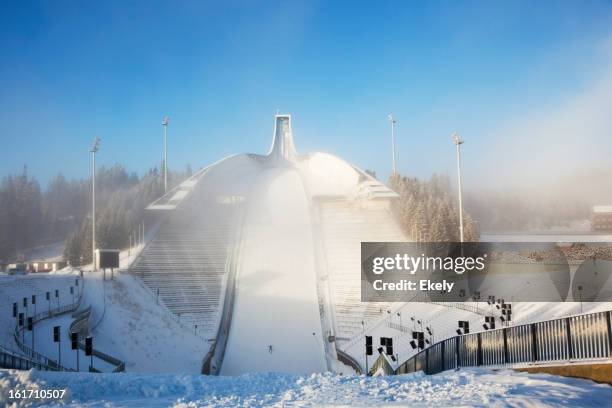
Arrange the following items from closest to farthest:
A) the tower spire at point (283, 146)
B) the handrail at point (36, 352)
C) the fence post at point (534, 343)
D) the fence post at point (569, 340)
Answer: the fence post at point (569, 340)
the fence post at point (534, 343)
the handrail at point (36, 352)
the tower spire at point (283, 146)

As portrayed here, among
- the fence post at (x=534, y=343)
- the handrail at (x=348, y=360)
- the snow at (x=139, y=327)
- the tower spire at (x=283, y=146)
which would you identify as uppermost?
the tower spire at (x=283, y=146)

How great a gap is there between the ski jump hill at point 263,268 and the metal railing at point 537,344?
5.48 meters

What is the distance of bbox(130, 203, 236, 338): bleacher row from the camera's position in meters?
12.3

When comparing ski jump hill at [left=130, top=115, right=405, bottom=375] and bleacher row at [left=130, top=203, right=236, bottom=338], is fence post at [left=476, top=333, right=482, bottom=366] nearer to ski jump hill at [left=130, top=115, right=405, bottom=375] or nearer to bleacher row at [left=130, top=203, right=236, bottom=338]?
ski jump hill at [left=130, top=115, right=405, bottom=375]

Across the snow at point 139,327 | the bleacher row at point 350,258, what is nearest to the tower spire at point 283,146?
the bleacher row at point 350,258

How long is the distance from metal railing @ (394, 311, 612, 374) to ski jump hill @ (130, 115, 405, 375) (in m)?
5.48

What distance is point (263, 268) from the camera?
13.5m

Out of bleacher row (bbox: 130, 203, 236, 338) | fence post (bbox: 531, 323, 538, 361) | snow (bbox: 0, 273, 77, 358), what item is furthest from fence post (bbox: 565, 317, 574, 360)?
bleacher row (bbox: 130, 203, 236, 338)

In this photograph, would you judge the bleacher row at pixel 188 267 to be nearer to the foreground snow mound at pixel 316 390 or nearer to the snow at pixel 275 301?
the snow at pixel 275 301

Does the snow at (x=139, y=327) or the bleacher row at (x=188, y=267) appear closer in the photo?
the snow at (x=139, y=327)

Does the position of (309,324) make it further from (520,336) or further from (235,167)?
(520,336)

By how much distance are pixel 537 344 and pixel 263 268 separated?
30.4 feet

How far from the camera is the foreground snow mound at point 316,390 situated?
12.4ft

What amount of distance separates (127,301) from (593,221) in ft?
32.8
